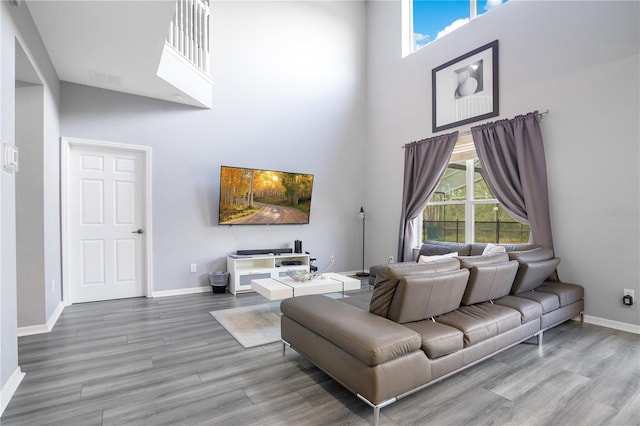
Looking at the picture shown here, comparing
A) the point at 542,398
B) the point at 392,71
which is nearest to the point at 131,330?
the point at 542,398

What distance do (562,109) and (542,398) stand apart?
3.17 m

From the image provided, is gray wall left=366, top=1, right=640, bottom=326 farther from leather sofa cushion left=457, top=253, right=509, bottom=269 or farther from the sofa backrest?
leather sofa cushion left=457, top=253, right=509, bottom=269

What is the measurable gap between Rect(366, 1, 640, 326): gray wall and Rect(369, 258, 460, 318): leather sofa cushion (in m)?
2.40

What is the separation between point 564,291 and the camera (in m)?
3.25

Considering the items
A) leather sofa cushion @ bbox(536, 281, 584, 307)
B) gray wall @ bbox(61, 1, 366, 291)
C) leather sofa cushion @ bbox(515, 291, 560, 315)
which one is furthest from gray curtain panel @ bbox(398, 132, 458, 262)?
leather sofa cushion @ bbox(515, 291, 560, 315)

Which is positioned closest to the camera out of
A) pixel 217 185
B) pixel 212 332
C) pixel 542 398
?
pixel 542 398

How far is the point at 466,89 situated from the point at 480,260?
3162 millimetres

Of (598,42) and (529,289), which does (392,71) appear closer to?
(598,42)

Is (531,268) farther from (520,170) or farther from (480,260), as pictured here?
(520,170)

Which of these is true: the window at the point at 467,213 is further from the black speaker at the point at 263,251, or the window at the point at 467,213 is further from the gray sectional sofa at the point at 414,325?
the black speaker at the point at 263,251

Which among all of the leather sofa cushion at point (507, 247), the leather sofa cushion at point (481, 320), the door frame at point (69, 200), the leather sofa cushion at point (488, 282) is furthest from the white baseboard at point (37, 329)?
the leather sofa cushion at point (507, 247)

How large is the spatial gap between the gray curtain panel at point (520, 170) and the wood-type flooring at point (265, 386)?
51.5 inches

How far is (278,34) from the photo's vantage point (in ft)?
18.3

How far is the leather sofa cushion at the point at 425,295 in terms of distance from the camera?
2027 mm
